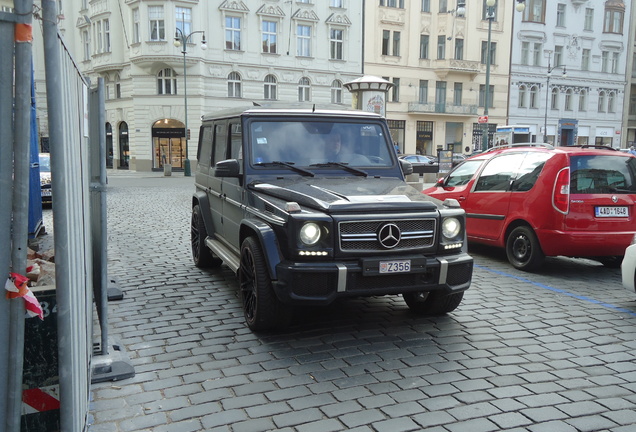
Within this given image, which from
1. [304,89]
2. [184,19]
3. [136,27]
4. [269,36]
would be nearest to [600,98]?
[304,89]

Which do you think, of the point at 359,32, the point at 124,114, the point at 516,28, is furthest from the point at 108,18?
the point at 516,28

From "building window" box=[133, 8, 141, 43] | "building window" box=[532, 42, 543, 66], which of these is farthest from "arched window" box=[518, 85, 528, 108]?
"building window" box=[133, 8, 141, 43]

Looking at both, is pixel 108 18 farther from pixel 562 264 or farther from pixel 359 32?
pixel 562 264

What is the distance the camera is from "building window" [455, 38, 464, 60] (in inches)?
1813

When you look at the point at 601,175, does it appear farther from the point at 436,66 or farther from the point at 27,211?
the point at 436,66

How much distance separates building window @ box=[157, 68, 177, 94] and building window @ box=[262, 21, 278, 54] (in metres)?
6.71

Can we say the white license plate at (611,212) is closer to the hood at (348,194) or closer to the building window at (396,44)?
the hood at (348,194)

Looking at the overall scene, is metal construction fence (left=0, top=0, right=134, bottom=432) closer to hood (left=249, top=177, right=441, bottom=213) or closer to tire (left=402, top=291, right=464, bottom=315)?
hood (left=249, top=177, right=441, bottom=213)

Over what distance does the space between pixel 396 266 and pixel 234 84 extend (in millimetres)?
35838

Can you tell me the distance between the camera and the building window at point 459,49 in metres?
46.0

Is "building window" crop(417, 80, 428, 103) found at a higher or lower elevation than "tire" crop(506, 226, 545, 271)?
higher

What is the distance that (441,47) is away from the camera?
150 ft

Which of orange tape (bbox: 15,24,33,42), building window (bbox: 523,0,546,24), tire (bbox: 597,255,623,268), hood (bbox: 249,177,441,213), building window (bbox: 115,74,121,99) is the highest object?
building window (bbox: 523,0,546,24)

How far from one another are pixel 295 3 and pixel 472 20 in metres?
15.6
